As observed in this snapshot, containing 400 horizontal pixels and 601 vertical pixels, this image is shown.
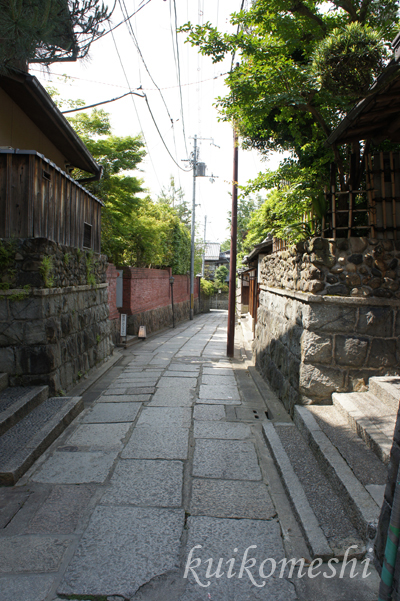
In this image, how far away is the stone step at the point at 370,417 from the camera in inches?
128

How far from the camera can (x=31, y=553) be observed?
102 inches

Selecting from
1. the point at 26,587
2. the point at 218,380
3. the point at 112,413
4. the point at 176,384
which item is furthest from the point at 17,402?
the point at 218,380

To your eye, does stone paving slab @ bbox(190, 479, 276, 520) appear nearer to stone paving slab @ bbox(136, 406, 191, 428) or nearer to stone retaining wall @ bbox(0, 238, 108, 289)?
stone paving slab @ bbox(136, 406, 191, 428)

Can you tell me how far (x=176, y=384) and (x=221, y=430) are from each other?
2368 mm

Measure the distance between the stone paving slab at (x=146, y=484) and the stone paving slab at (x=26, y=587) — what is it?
2.62 ft

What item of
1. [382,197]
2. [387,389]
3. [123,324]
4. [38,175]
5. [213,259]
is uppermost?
[213,259]

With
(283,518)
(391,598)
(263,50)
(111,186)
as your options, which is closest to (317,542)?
(283,518)

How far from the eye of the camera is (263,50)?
5.85 meters

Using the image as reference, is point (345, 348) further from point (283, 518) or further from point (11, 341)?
point (11, 341)

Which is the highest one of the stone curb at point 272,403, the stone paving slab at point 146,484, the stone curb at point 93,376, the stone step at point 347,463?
the stone step at point 347,463

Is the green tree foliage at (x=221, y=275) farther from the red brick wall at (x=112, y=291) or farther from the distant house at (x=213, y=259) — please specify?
the red brick wall at (x=112, y=291)

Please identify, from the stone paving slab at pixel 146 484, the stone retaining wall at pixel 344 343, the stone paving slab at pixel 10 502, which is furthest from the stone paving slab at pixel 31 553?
the stone retaining wall at pixel 344 343

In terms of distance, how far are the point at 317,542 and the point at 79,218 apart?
21.4 feet

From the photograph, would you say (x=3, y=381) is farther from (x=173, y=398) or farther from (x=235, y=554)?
(x=235, y=554)
